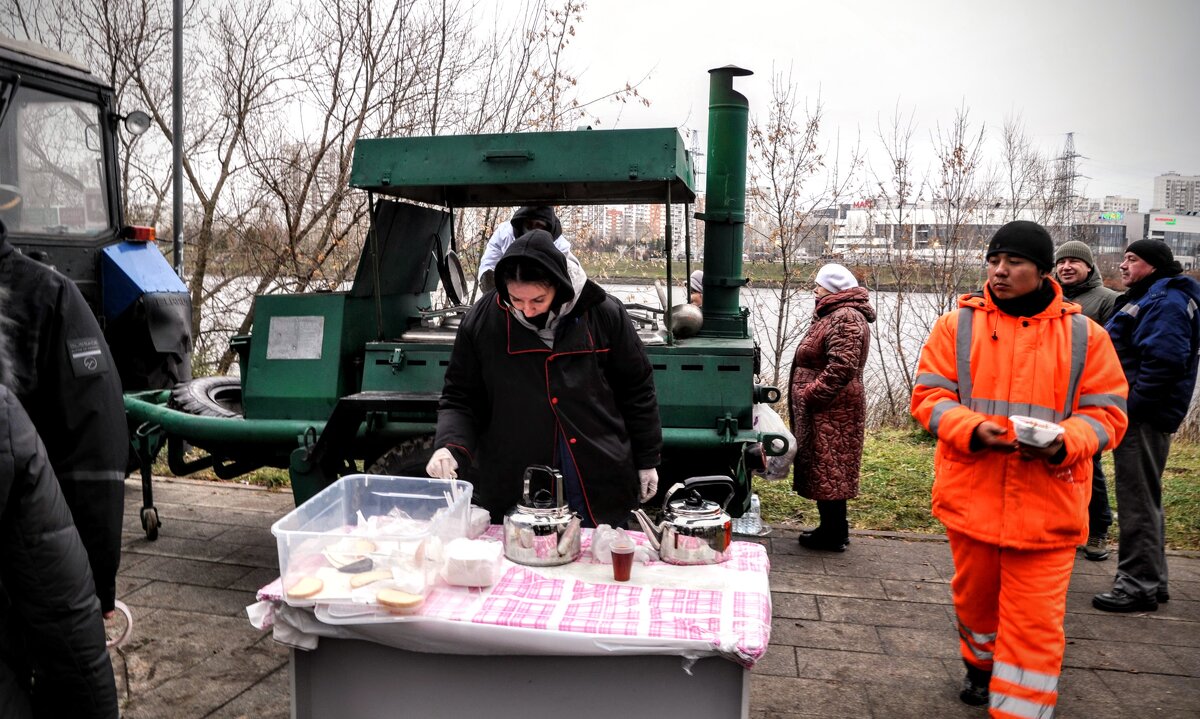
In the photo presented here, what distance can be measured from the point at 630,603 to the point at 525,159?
8.52ft

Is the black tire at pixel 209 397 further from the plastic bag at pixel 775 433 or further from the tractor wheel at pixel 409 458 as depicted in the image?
the plastic bag at pixel 775 433

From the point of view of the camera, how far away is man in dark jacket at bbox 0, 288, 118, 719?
170cm

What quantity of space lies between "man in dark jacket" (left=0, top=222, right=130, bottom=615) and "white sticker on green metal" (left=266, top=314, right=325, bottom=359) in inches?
93.6

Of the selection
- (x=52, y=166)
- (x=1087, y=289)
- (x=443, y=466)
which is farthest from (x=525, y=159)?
(x=52, y=166)

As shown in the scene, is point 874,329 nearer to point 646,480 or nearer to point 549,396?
point 646,480

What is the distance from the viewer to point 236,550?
5.42 meters

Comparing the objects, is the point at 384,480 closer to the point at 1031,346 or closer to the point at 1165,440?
the point at 1031,346

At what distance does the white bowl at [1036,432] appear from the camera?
2.90 m

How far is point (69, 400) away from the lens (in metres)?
2.39

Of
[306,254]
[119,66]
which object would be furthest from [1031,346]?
[119,66]

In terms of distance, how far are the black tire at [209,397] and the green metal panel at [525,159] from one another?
69.1 inches

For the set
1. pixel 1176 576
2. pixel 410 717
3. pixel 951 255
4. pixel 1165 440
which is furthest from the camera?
pixel 951 255

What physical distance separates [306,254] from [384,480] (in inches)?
299

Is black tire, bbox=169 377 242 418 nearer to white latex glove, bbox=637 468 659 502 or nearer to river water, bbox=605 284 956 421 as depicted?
white latex glove, bbox=637 468 659 502
